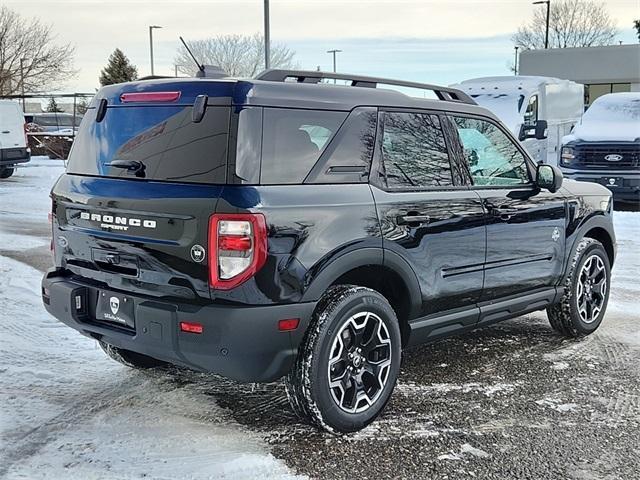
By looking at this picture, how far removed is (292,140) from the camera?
3812 mm

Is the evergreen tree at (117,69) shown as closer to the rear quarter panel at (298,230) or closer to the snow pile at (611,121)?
the snow pile at (611,121)

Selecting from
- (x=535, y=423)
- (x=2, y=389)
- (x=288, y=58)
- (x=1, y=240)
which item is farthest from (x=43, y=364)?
(x=288, y=58)

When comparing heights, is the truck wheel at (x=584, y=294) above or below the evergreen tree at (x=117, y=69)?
below

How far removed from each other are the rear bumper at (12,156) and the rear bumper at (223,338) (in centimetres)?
1711

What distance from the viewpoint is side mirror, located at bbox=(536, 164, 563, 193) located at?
206 inches

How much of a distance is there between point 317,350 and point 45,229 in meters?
8.86

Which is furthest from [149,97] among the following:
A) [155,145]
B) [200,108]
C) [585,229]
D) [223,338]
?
[585,229]

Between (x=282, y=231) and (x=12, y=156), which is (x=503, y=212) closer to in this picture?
(x=282, y=231)

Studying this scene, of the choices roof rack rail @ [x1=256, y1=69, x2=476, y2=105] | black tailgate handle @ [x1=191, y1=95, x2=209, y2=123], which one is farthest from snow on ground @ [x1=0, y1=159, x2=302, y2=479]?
roof rack rail @ [x1=256, y1=69, x2=476, y2=105]

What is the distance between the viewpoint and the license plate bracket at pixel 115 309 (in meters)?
3.77

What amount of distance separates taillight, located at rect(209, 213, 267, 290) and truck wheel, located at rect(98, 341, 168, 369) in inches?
63.4

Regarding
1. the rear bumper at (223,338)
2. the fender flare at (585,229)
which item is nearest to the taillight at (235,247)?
the rear bumper at (223,338)

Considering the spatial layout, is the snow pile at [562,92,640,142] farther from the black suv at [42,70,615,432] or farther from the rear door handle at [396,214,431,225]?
the rear door handle at [396,214,431,225]

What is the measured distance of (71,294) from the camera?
4020 mm
